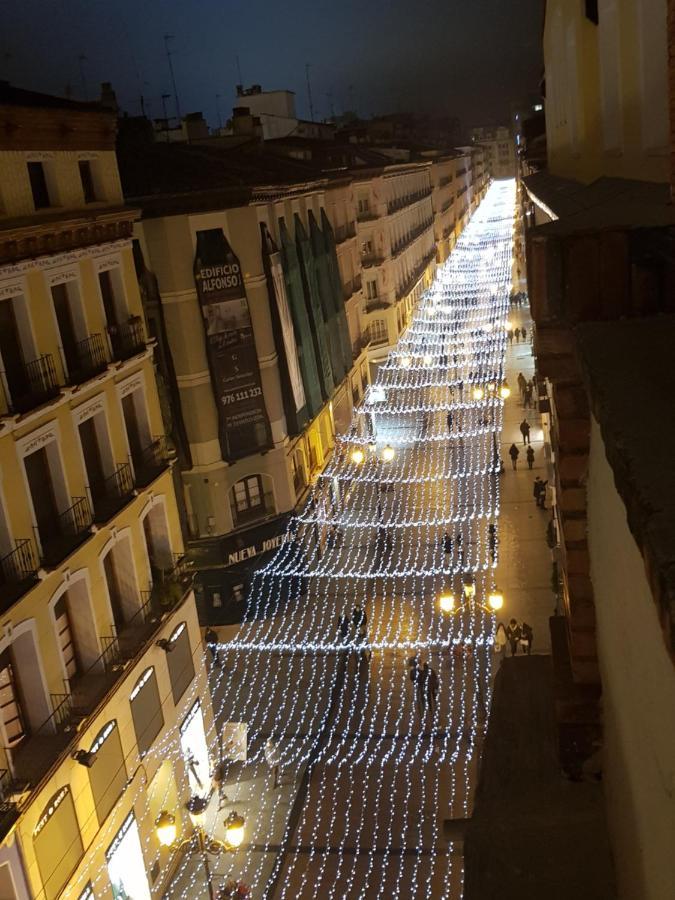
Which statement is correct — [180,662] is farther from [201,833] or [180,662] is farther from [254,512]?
[254,512]

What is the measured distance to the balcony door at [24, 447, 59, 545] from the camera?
14.8 metres

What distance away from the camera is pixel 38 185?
16.2 metres

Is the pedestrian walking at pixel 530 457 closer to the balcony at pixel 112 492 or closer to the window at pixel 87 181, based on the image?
the balcony at pixel 112 492

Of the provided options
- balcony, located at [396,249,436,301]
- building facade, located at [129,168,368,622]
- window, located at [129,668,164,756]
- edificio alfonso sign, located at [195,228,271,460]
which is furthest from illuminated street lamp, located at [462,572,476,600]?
balcony, located at [396,249,436,301]

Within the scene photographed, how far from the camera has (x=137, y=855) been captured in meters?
15.9

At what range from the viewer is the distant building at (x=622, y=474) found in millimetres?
2373

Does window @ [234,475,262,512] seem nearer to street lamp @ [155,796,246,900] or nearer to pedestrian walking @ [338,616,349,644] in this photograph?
pedestrian walking @ [338,616,349,644]

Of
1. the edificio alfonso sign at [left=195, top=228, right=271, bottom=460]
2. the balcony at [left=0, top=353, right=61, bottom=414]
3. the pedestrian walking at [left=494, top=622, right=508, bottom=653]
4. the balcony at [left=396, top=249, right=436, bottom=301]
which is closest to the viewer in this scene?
the balcony at [left=0, top=353, right=61, bottom=414]

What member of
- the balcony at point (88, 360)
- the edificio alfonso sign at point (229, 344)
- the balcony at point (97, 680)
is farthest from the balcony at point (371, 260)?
the balcony at point (88, 360)

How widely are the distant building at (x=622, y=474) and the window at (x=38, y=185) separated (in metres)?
Result: 11.7

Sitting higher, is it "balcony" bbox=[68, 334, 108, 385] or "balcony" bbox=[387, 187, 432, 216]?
"balcony" bbox=[387, 187, 432, 216]

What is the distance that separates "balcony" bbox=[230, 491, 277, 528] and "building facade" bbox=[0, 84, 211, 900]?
631 centimetres

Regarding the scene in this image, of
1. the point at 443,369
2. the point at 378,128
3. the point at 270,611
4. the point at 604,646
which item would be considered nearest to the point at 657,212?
the point at 604,646

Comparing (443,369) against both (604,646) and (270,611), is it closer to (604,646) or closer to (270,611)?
(270,611)
